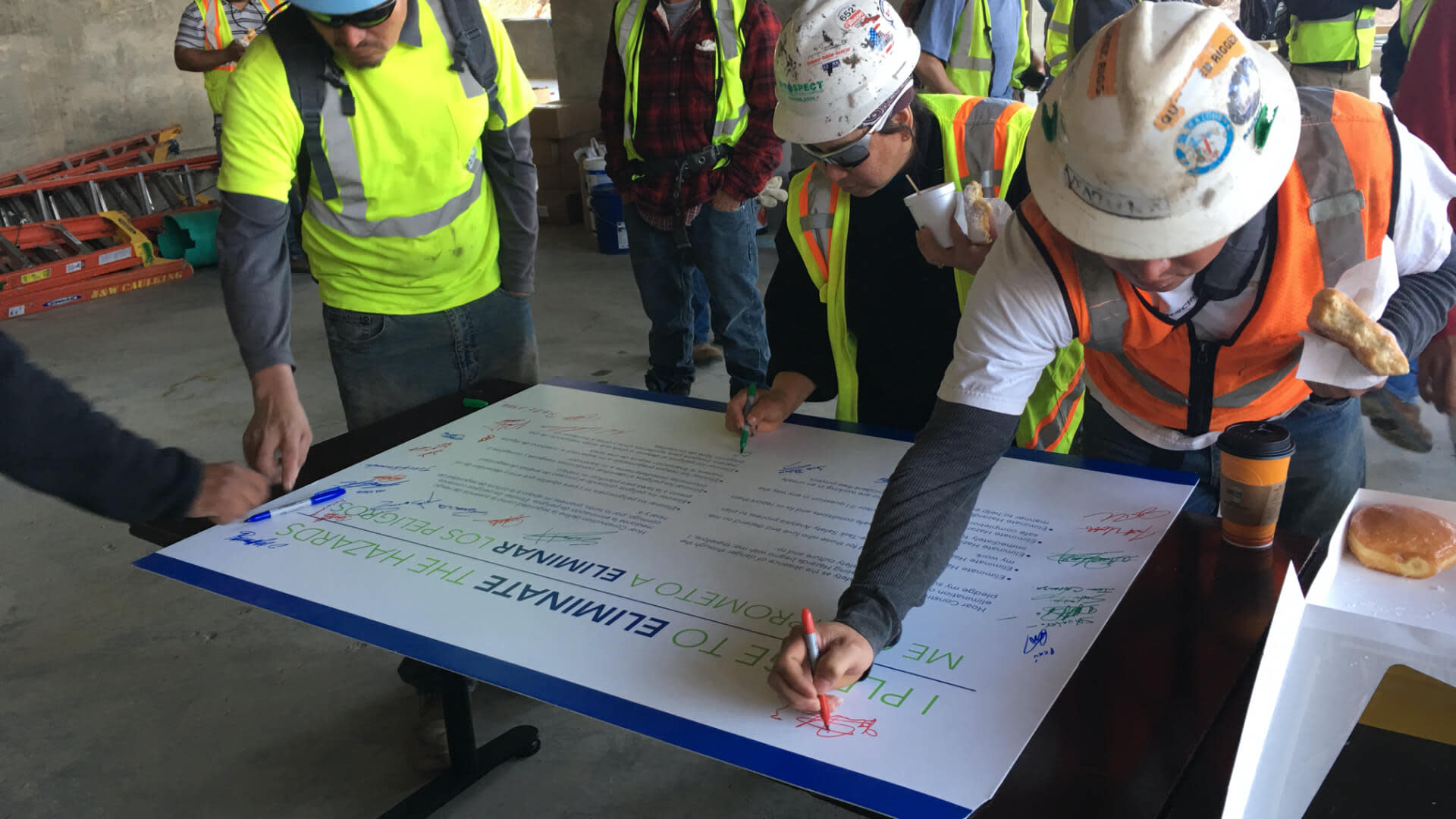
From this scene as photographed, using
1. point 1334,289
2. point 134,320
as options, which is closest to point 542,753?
point 1334,289

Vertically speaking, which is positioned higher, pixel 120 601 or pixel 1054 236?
pixel 1054 236

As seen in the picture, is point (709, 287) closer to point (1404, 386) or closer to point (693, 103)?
point (693, 103)

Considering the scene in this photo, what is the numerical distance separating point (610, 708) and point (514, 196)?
1.37 m

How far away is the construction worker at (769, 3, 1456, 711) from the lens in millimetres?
946

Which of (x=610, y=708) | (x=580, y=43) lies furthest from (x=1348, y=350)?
(x=580, y=43)

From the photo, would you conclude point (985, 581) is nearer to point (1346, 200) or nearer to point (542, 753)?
point (1346, 200)

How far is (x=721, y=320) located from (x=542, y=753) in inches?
64.4

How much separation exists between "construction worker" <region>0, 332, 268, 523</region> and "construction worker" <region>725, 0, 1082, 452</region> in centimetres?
83

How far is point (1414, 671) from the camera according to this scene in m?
1.02

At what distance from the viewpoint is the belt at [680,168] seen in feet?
10.4

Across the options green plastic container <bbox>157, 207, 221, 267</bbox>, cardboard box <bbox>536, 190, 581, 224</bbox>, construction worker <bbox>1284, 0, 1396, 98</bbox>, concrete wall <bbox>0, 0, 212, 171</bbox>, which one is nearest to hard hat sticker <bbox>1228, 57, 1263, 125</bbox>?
construction worker <bbox>1284, 0, 1396, 98</bbox>
